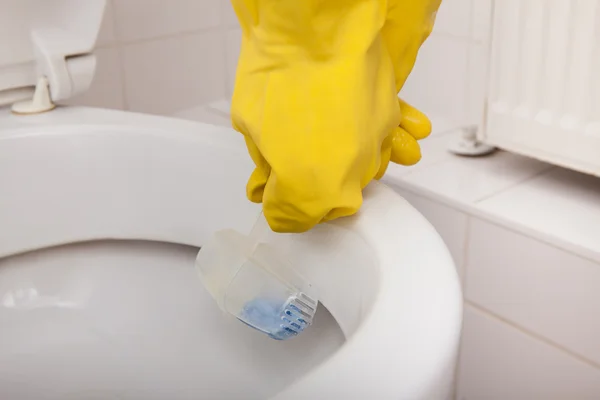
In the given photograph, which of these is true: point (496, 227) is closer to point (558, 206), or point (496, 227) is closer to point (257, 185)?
point (558, 206)

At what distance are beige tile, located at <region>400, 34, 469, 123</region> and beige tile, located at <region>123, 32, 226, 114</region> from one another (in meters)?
0.35

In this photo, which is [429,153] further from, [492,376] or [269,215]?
[269,215]

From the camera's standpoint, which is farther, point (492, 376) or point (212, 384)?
point (492, 376)

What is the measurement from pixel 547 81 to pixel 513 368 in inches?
12.7

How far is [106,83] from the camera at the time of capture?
40.6 inches

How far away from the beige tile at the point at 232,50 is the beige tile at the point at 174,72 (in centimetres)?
1

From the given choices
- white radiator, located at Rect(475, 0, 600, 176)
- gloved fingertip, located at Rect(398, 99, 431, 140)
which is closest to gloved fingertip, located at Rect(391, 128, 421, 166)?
gloved fingertip, located at Rect(398, 99, 431, 140)

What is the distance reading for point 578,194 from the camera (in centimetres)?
75

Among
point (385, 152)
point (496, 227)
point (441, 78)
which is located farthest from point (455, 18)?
point (385, 152)

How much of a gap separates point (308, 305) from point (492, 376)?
348 mm

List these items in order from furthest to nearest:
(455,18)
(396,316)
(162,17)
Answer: (162,17) → (455,18) → (396,316)

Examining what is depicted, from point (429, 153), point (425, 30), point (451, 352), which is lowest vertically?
point (429, 153)

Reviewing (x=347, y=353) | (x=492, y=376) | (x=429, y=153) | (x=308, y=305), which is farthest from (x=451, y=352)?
(x=429, y=153)

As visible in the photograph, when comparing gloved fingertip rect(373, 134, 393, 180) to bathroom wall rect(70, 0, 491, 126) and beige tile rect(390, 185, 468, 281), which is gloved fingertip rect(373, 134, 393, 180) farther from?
bathroom wall rect(70, 0, 491, 126)
